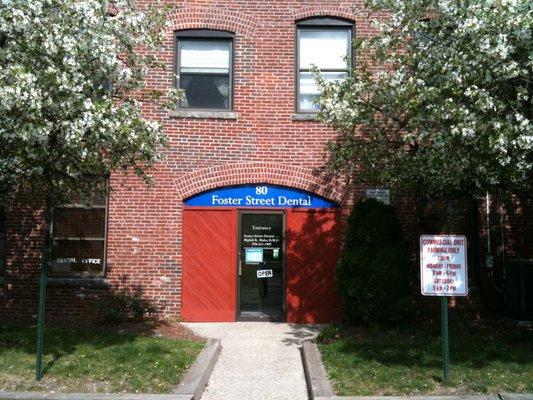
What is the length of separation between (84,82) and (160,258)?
4.85 metres

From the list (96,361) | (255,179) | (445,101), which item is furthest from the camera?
(255,179)

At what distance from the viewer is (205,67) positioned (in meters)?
11.4

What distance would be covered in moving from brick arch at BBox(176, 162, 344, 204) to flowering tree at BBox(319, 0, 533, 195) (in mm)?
1328

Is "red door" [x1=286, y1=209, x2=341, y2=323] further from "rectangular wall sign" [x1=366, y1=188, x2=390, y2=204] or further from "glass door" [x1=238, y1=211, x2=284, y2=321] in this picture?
"rectangular wall sign" [x1=366, y1=188, x2=390, y2=204]

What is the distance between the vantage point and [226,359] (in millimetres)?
8367

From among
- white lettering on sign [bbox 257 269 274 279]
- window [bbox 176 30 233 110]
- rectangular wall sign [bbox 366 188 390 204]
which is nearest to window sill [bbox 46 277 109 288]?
white lettering on sign [bbox 257 269 274 279]

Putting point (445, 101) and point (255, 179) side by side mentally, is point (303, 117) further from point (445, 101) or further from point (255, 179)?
point (445, 101)

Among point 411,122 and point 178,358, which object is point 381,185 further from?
point 178,358

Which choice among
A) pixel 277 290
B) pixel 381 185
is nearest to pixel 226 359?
pixel 277 290

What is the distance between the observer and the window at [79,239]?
11.0 meters

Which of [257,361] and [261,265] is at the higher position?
[261,265]

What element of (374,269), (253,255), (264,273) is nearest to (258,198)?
(253,255)

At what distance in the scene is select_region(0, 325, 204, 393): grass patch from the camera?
6539mm

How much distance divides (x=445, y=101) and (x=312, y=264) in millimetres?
4914
